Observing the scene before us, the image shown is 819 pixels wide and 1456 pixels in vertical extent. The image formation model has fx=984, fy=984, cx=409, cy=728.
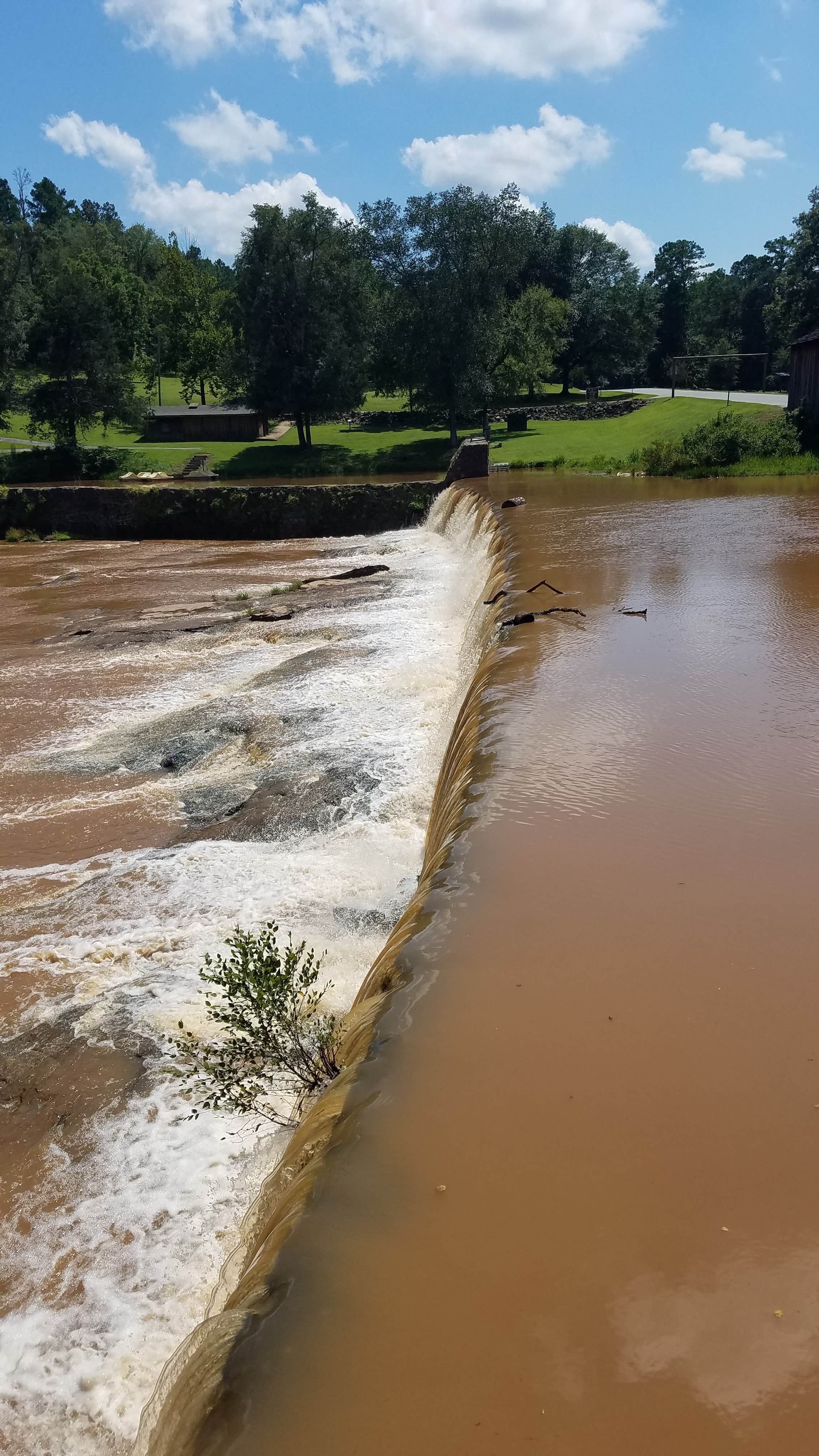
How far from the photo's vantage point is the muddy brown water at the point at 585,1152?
8.95 ft

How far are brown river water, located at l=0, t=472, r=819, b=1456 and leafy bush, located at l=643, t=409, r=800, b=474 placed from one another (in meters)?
16.8

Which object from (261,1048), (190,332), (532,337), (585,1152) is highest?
(190,332)

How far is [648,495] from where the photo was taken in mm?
22531

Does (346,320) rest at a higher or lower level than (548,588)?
higher

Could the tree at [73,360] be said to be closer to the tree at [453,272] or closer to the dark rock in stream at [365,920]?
the tree at [453,272]

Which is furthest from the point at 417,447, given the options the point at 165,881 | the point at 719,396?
the point at 165,881

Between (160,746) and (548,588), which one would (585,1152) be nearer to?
(160,746)

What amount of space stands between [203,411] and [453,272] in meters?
19.1

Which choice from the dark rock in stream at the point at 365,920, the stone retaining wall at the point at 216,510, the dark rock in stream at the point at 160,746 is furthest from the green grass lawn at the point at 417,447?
the dark rock in stream at the point at 365,920

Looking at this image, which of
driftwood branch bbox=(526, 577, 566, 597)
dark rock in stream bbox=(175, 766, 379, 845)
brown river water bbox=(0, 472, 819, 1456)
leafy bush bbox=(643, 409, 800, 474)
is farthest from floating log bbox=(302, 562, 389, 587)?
dark rock in stream bbox=(175, 766, 379, 845)

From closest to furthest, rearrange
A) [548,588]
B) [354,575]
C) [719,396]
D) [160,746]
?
[160,746]
[548,588]
[354,575]
[719,396]

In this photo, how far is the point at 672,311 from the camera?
73.0 m

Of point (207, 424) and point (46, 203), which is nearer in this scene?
point (207, 424)

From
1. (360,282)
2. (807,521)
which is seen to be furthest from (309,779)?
(360,282)
